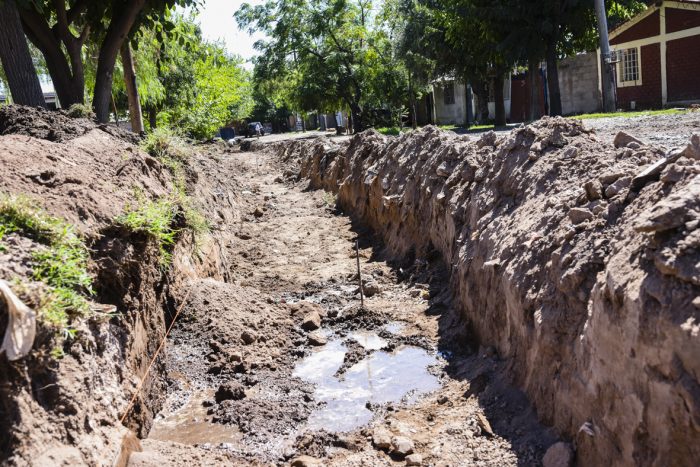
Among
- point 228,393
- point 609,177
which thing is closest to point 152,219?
point 228,393

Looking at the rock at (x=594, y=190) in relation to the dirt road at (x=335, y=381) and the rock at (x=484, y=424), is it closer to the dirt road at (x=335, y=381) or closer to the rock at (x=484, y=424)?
the dirt road at (x=335, y=381)

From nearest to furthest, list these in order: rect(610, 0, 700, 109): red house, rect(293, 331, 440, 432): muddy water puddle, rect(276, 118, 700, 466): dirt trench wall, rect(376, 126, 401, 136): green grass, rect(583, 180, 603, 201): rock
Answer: rect(276, 118, 700, 466): dirt trench wall
rect(583, 180, 603, 201): rock
rect(293, 331, 440, 432): muddy water puddle
rect(610, 0, 700, 109): red house
rect(376, 126, 401, 136): green grass

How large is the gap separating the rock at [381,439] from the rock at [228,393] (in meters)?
1.36

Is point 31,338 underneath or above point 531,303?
above

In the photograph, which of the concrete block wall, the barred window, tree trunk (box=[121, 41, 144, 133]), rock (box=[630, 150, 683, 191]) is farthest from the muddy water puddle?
the concrete block wall

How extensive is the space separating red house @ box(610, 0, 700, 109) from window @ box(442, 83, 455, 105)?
1090 centimetres

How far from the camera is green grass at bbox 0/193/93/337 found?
350cm

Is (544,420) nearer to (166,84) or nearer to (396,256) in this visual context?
(396,256)

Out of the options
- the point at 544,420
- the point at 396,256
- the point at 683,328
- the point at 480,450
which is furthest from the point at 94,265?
the point at 396,256

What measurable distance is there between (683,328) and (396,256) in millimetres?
6811

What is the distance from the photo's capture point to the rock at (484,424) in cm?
436

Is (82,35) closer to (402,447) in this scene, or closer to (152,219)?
(152,219)

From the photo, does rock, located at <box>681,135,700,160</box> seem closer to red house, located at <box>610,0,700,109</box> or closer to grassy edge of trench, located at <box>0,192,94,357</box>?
grassy edge of trench, located at <box>0,192,94,357</box>

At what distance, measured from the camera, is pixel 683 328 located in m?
2.95
